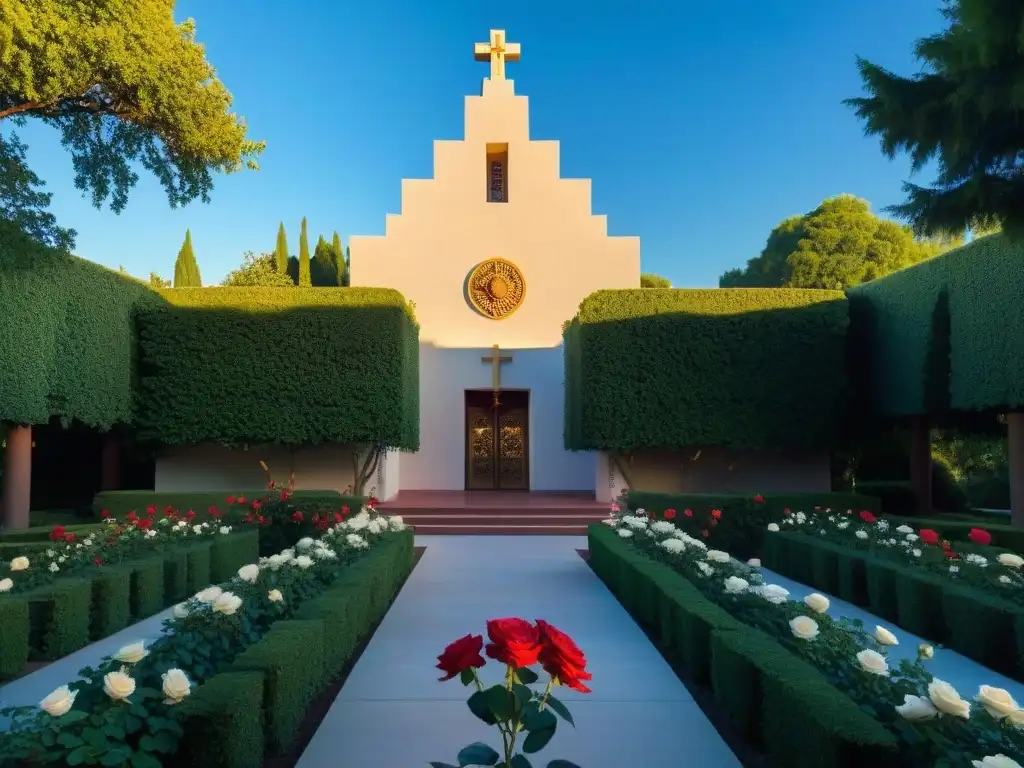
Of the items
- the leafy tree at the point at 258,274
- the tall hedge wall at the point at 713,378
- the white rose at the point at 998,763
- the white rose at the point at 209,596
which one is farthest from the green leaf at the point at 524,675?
the leafy tree at the point at 258,274

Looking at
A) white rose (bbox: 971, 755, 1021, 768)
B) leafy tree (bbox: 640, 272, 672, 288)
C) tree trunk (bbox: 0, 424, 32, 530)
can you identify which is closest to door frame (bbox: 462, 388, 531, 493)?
tree trunk (bbox: 0, 424, 32, 530)

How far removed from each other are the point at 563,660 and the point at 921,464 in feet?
59.4

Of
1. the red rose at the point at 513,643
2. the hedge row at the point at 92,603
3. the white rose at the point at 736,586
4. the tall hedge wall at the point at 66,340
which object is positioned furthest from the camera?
the tall hedge wall at the point at 66,340

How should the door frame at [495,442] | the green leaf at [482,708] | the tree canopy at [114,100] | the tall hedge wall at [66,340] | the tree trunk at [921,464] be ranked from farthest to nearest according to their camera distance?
1. the door frame at [495,442]
2. the tree trunk at [921,464]
3. the tall hedge wall at [66,340]
4. the tree canopy at [114,100]
5. the green leaf at [482,708]

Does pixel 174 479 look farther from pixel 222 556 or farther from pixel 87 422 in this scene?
pixel 222 556

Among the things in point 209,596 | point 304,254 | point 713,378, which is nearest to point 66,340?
point 209,596

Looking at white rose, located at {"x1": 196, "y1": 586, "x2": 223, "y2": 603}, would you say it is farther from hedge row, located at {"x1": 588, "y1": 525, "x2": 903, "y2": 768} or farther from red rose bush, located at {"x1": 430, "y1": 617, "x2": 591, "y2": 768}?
hedge row, located at {"x1": 588, "y1": 525, "x2": 903, "y2": 768}

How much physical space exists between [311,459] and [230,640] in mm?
14838

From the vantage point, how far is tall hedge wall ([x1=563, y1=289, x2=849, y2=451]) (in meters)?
17.9

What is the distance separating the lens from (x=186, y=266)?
127ft

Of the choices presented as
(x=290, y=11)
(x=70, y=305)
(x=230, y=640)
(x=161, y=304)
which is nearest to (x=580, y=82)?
(x=290, y=11)

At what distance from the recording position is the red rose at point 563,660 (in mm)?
2504

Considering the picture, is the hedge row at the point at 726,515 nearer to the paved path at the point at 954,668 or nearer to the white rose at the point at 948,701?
the paved path at the point at 954,668

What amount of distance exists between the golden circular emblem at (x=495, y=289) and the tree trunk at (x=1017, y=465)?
1311 centimetres
